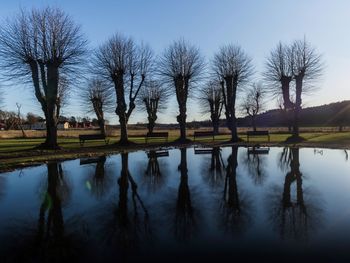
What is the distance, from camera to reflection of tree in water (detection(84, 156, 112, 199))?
1038 cm

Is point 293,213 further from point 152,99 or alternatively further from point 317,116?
point 317,116

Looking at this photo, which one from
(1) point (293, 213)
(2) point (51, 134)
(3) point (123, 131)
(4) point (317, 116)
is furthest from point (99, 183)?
(4) point (317, 116)

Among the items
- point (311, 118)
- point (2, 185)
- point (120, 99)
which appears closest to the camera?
point (2, 185)

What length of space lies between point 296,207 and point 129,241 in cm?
414

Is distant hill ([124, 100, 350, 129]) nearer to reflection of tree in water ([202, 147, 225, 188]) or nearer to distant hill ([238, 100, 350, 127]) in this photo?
distant hill ([238, 100, 350, 127])

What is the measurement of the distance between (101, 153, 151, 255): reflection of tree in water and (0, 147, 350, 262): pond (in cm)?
2

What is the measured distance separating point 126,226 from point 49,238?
1434 millimetres

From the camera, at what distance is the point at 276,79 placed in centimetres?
3831

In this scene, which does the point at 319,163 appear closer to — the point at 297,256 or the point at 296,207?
the point at 296,207

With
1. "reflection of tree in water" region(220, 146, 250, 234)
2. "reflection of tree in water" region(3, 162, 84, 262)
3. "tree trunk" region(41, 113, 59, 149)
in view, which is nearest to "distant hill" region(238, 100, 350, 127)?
"tree trunk" region(41, 113, 59, 149)

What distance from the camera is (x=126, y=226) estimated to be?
704cm

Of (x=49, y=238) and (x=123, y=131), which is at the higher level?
(x=123, y=131)

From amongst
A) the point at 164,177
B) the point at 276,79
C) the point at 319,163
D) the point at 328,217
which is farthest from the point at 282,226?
the point at 276,79

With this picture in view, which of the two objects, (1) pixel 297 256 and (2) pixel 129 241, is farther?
(2) pixel 129 241
